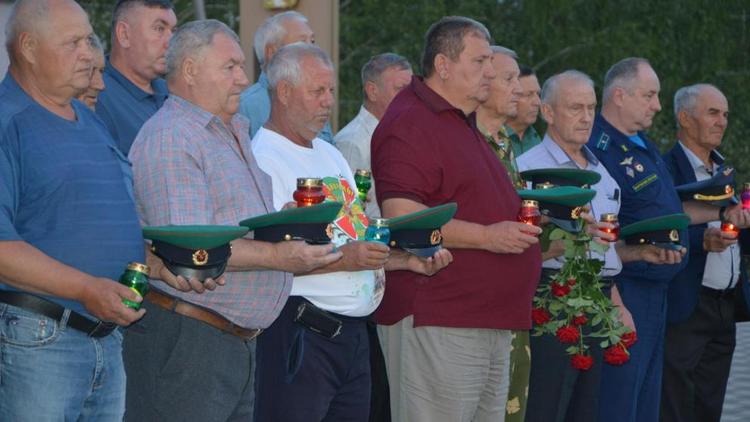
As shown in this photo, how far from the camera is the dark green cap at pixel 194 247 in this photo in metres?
3.74

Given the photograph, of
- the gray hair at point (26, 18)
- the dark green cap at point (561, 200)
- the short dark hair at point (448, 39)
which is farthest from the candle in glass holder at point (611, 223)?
the gray hair at point (26, 18)

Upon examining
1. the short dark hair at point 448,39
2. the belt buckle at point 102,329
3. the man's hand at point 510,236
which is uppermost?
the short dark hair at point 448,39

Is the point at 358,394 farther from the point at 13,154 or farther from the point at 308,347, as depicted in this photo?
the point at 13,154

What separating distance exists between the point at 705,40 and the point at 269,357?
61.2 feet

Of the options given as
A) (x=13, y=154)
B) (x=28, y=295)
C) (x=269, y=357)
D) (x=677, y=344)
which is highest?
(x=13, y=154)

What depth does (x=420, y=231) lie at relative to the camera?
456 cm

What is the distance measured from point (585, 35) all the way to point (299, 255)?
61.2ft

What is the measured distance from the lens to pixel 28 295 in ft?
11.9

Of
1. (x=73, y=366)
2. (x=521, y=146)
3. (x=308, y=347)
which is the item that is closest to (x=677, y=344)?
(x=521, y=146)

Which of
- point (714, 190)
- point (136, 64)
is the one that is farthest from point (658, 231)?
point (136, 64)

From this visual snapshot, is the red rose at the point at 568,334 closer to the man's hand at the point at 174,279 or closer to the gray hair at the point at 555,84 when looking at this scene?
the gray hair at the point at 555,84

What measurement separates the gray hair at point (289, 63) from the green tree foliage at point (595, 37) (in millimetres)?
16114

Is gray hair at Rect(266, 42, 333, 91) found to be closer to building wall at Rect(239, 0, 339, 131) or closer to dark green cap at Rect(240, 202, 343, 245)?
dark green cap at Rect(240, 202, 343, 245)

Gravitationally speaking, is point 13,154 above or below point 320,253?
above
